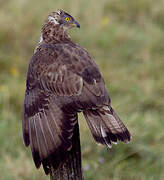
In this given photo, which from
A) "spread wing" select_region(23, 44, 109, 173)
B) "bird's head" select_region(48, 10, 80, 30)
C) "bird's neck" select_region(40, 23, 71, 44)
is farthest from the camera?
"bird's head" select_region(48, 10, 80, 30)

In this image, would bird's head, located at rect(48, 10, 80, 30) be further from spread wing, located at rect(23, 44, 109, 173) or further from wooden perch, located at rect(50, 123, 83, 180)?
wooden perch, located at rect(50, 123, 83, 180)

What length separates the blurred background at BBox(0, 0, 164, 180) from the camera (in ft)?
16.1

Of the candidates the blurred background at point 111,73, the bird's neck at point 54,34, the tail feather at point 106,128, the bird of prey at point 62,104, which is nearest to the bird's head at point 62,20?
the bird's neck at point 54,34

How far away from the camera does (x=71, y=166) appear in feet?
9.70

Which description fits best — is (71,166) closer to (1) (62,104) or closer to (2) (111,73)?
(1) (62,104)

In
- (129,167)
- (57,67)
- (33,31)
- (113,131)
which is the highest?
(33,31)

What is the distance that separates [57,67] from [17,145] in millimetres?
2276

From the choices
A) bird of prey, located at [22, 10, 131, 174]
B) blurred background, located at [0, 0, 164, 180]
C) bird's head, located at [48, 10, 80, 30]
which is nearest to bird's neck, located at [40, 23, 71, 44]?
bird's head, located at [48, 10, 80, 30]

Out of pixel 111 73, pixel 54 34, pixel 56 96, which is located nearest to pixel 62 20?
pixel 54 34

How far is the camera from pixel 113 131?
292 centimetres

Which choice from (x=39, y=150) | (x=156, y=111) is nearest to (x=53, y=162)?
(x=39, y=150)

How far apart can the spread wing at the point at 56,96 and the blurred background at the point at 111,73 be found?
1.60 metres

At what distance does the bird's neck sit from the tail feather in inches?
34.7

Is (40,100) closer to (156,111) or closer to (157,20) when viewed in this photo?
(156,111)
